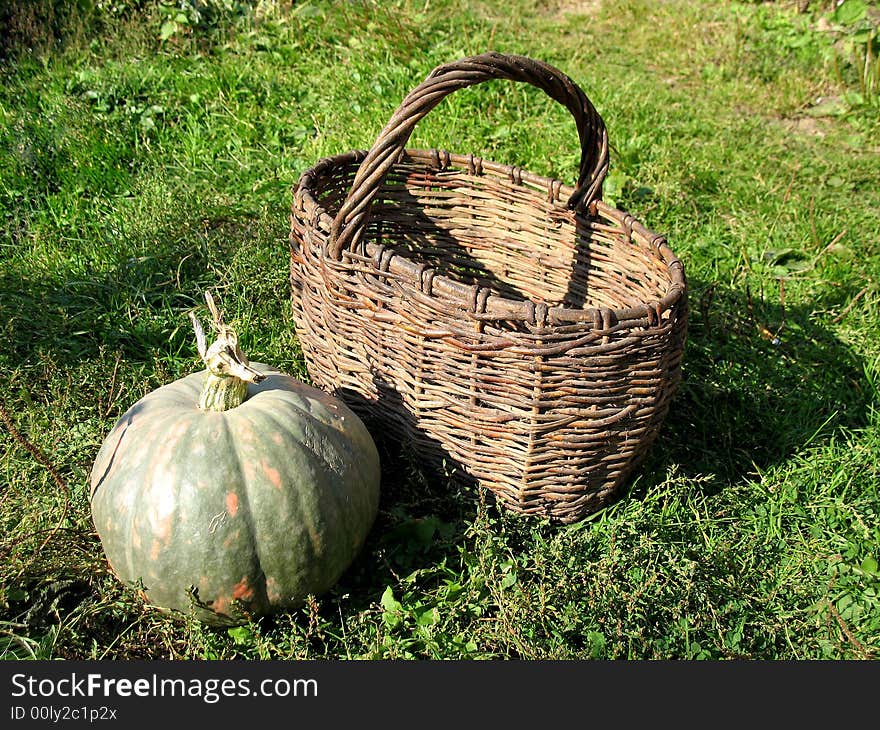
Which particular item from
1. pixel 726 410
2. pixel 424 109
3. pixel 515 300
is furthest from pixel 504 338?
pixel 726 410

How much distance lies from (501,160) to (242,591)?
300cm

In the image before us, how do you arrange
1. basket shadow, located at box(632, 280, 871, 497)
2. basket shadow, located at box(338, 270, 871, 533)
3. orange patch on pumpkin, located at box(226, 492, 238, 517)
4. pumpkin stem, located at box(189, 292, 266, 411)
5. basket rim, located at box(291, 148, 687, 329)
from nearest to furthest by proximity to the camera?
1. orange patch on pumpkin, located at box(226, 492, 238, 517)
2. pumpkin stem, located at box(189, 292, 266, 411)
3. basket rim, located at box(291, 148, 687, 329)
4. basket shadow, located at box(338, 270, 871, 533)
5. basket shadow, located at box(632, 280, 871, 497)

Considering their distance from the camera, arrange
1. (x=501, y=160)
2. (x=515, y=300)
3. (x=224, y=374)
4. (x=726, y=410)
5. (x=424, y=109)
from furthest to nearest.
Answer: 1. (x=501, y=160)
2. (x=726, y=410)
3. (x=515, y=300)
4. (x=424, y=109)
5. (x=224, y=374)

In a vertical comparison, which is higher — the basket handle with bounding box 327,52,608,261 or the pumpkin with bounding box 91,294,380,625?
the basket handle with bounding box 327,52,608,261

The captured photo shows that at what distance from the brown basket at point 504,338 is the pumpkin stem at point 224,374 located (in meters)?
0.46

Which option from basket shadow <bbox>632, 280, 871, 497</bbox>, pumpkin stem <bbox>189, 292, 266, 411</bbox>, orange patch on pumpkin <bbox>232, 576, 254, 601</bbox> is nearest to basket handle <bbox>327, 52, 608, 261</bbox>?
pumpkin stem <bbox>189, 292, 266, 411</bbox>

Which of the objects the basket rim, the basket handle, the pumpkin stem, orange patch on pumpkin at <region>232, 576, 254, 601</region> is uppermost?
the basket handle

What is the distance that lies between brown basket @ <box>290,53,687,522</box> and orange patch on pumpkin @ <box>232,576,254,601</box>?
2.42ft

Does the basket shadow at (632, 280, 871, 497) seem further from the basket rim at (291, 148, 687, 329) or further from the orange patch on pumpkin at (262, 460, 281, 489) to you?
the orange patch on pumpkin at (262, 460, 281, 489)

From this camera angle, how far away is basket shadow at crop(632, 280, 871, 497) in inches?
125

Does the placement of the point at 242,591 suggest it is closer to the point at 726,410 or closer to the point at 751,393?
the point at 726,410

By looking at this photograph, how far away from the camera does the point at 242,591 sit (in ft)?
7.31

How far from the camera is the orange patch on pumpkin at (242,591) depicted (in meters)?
2.21

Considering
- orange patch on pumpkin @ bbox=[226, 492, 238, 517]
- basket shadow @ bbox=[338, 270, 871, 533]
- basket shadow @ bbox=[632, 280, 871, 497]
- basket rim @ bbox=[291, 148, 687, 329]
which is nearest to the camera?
orange patch on pumpkin @ bbox=[226, 492, 238, 517]
